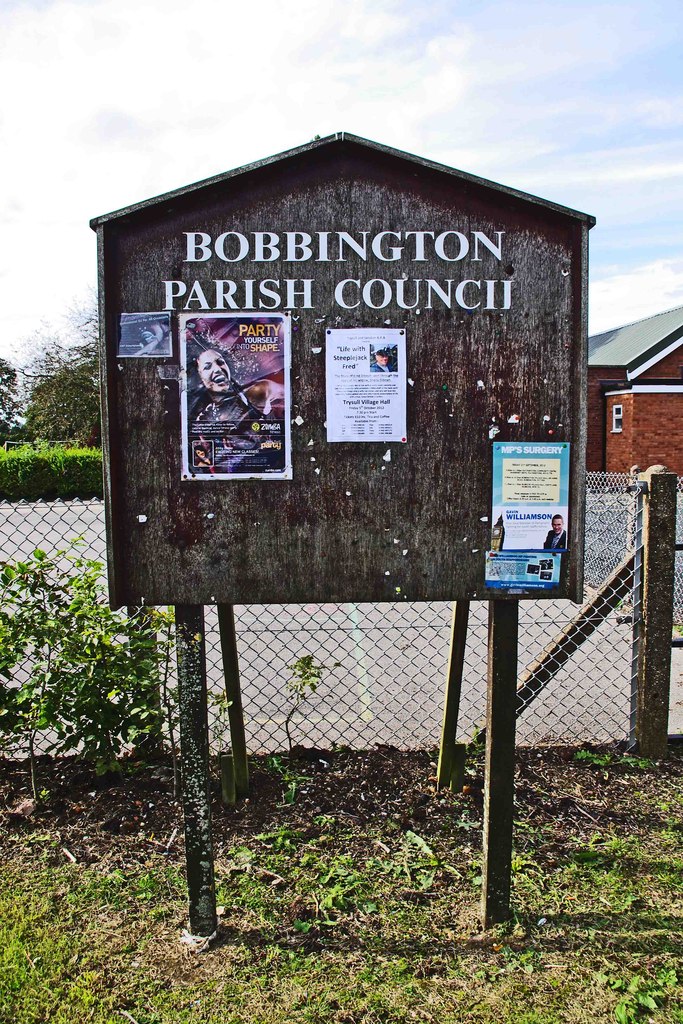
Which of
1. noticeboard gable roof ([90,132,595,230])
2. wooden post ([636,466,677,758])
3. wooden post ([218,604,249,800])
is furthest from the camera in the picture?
wooden post ([636,466,677,758])

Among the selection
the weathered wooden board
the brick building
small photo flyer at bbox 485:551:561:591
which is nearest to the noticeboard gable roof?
the weathered wooden board

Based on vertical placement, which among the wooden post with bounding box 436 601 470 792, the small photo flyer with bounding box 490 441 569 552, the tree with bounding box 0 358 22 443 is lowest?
the wooden post with bounding box 436 601 470 792

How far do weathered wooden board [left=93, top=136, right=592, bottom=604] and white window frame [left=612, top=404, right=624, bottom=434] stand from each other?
27721 millimetres

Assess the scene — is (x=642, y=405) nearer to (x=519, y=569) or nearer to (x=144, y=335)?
(x=519, y=569)

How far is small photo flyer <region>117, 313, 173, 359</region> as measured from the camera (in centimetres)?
246

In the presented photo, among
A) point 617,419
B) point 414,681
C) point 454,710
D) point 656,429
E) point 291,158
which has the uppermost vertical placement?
point 617,419

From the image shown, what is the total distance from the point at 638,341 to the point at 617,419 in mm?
4121

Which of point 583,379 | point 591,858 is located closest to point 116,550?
point 583,379

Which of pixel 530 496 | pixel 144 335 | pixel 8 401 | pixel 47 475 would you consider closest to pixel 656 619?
pixel 530 496

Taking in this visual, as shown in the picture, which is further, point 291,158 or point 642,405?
point 642,405

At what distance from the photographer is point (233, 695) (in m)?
3.44

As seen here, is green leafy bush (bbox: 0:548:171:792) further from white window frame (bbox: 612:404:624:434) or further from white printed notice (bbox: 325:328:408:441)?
white window frame (bbox: 612:404:624:434)

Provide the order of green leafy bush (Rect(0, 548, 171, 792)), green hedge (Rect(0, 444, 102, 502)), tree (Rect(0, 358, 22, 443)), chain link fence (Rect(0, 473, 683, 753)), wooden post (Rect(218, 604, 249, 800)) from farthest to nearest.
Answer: tree (Rect(0, 358, 22, 443)), green hedge (Rect(0, 444, 102, 502)), chain link fence (Rect(0, 473, 683, 753)), green leafy bush (Rect(0, 548, 171, 792)), wooden post (Rect(218, 604, 249, 800))

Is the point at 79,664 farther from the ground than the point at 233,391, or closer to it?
closer to it
